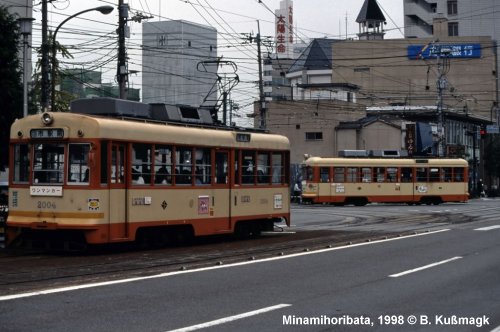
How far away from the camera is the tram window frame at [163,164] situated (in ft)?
61.8

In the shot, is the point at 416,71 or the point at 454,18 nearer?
the point at 416,71

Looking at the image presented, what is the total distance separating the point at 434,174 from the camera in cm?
5122

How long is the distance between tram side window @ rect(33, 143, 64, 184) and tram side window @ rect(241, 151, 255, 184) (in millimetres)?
5958

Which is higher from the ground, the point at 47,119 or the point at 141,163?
the point at 47,119

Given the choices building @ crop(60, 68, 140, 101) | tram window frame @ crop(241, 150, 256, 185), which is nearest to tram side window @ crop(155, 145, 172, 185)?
tram window frame @ crop(241, 150, 256, 185)

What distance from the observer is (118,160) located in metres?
17.7

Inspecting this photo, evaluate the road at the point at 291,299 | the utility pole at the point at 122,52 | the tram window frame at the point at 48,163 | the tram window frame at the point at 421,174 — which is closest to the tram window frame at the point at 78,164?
the tram window frame at the point at 48,163

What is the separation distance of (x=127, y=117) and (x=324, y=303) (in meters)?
8.89

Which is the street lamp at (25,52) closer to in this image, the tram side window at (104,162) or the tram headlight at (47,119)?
the tram headlight at (47,119)

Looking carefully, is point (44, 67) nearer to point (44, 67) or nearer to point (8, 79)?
point (44, 67)

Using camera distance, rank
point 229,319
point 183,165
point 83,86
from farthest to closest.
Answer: point 83,86
point 183,165
point 229,319

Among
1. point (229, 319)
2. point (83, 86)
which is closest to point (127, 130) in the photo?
point (229, 319)

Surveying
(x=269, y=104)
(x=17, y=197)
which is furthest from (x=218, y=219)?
(x=269, y=104)

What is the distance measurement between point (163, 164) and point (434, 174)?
3492 cm
